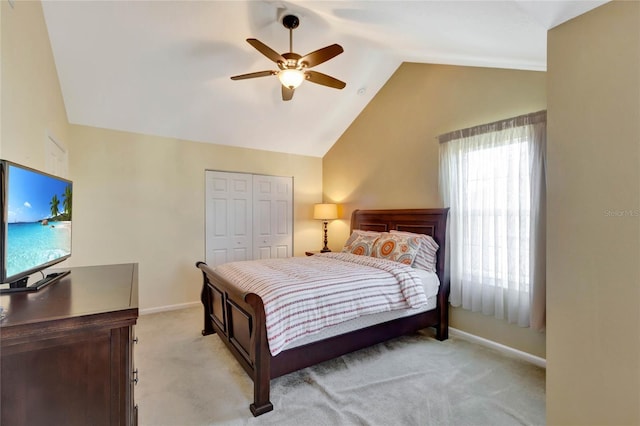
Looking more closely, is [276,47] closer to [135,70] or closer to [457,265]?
[135,70]

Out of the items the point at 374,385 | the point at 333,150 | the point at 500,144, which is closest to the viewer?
the point at 374,385

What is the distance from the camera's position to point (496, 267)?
279 centimetres

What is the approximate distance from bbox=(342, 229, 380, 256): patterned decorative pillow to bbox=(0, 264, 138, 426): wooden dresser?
277 centimetres

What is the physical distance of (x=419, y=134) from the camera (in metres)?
3.63

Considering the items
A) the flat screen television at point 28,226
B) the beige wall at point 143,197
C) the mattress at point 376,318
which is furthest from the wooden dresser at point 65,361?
the beige wall at point 143,197

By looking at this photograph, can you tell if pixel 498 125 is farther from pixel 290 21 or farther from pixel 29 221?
pixel 29 221

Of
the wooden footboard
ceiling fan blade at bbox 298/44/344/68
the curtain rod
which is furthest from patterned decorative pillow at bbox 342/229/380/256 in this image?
ceiling fan blade at bbox 298/44/344/68

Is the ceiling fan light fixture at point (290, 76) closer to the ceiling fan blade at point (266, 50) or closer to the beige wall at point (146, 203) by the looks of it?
the ceiling fan blade at point (266, 50)

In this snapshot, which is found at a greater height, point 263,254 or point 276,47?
point 276,47

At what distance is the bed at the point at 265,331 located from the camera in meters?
2.00

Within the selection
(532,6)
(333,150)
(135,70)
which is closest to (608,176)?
(532,6)

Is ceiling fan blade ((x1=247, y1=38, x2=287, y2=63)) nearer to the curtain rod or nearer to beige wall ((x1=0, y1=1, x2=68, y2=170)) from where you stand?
beige wall ((x1=0, y1=1, x2=68, y2=170))

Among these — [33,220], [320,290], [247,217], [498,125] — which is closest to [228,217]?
[247,217]

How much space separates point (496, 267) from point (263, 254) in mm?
3383
